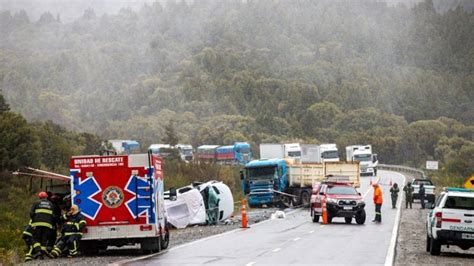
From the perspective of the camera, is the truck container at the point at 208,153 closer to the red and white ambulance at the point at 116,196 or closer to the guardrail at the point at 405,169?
the guardrail at the point at 405,169

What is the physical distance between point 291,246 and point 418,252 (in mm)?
3698

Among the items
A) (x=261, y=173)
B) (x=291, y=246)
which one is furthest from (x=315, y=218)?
(x=261, y=173)

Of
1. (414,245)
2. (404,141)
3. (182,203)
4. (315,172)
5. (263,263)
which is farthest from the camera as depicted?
(404,141)

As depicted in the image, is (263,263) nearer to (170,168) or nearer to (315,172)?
(315,172)

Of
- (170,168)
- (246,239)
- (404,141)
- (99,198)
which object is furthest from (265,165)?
(404,141)

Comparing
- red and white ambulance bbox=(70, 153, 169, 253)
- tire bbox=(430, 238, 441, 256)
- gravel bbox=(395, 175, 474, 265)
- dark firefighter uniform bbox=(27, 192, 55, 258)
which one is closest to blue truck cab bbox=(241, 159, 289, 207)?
gravel bbox=(395, 175, 474, 265)

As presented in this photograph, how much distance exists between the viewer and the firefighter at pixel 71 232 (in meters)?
24.6

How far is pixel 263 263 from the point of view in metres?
21.4

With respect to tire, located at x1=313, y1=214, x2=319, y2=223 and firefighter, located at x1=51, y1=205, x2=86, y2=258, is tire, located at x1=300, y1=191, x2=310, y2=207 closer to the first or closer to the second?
tire, located at x1=313, y1=214, x2=319, y2=223

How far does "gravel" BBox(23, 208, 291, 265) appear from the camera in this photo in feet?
78.0

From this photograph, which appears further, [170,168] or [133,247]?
[170,168]

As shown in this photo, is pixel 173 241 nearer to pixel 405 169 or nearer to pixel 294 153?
pixel 294 153

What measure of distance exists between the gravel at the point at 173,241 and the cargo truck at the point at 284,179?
285 centimetres

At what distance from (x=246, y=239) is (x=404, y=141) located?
462 feet
